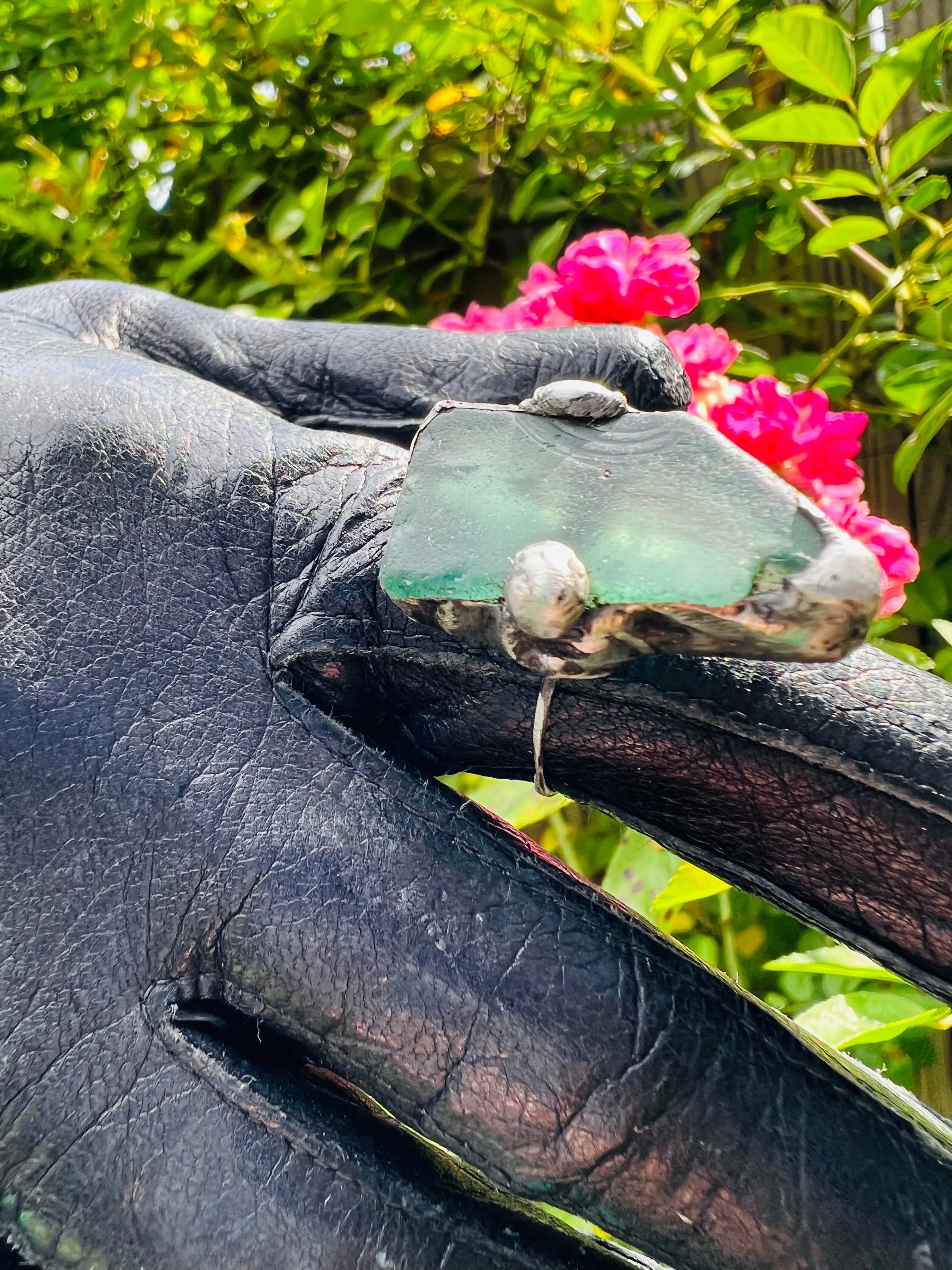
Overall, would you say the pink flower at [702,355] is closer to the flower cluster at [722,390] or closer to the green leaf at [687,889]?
the flower cluster at [722,390]

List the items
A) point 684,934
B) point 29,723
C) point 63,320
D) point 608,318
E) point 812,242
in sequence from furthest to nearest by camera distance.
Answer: point 684,934 < point 812,242 < point 608,318 < point 63,320 < point 29,723

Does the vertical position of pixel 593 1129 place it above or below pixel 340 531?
below

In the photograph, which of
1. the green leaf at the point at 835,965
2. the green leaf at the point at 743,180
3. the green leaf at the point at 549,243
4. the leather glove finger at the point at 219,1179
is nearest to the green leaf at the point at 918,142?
the green leaf at the point at 743,180

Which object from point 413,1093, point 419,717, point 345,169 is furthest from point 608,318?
point 345,169

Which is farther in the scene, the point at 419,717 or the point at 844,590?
the point at 419,717

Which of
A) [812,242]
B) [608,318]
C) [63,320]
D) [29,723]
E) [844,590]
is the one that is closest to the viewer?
[844,590]

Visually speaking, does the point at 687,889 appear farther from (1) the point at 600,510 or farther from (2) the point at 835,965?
(1) the point at 600,510

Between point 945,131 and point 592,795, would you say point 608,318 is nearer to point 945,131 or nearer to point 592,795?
point 945,131

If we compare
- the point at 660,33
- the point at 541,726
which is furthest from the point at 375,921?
the point at 660,33
